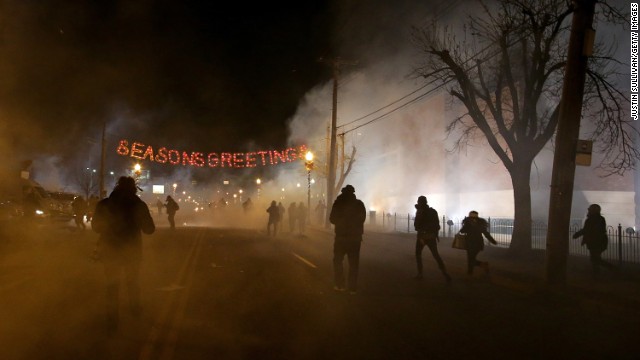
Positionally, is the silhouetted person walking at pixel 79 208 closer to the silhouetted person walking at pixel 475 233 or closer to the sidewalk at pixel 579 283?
the sidewalk at pixel 579 283

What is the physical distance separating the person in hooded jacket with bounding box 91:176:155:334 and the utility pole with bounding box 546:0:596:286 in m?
7.49

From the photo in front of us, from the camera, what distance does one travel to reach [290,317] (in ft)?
23.1

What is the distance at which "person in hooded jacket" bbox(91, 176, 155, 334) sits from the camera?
5.86m

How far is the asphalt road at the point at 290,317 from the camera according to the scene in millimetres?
5543

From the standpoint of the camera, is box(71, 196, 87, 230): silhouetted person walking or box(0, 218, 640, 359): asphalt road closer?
box(0, 218, 640, 359): asphalt road

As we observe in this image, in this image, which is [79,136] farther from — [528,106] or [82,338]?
[82,338]

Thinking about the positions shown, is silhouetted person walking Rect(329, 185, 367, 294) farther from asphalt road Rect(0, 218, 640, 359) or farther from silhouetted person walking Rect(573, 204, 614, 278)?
silhouetted person walking Rect(573, 204, 614, 278)

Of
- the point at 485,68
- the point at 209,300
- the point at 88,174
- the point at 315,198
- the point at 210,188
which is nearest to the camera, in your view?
the point at 209,300

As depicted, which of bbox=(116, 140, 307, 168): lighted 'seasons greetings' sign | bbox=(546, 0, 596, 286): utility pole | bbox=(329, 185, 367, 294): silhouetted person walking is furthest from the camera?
bbox=(116, 140, 307, 168): lighted 'seasons greetings' sign

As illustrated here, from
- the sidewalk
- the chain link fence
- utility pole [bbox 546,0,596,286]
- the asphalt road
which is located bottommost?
the asphalt road

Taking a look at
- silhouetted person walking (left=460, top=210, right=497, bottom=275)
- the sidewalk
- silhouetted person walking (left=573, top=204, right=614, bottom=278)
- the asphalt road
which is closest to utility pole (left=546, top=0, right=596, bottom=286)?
the sidewalk

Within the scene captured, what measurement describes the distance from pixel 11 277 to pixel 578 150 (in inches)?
423

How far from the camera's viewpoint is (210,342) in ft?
18.7

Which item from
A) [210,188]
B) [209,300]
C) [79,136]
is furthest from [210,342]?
[210,188]
